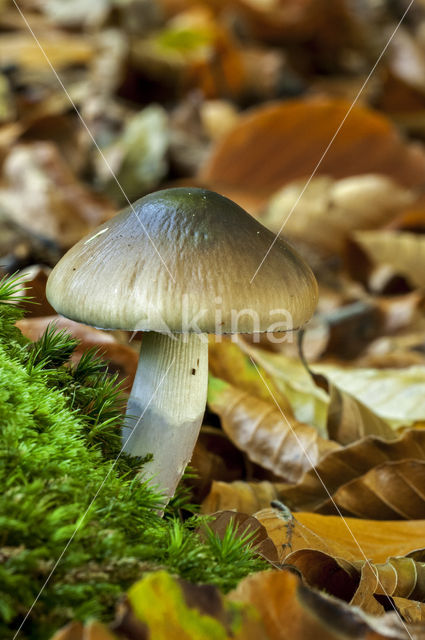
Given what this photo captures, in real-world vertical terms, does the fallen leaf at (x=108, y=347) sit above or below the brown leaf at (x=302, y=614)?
below

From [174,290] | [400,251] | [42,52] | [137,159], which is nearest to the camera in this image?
[174,290]

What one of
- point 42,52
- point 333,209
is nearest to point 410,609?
point 333,209

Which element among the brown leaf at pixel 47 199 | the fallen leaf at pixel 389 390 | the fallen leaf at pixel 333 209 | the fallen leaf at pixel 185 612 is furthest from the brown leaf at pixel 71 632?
the fallen leaf at pixel 333 209

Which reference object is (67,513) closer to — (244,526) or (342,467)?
(244,526)

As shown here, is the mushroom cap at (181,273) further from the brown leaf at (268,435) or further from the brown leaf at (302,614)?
the brown leaf at (268,435)

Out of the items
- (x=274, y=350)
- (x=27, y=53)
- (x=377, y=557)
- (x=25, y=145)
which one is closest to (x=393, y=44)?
(x=27, y=53)

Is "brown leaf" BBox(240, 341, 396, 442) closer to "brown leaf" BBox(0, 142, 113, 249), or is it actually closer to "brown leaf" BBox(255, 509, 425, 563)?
"brown leaf" BBox(255, 509, 425, 563)
